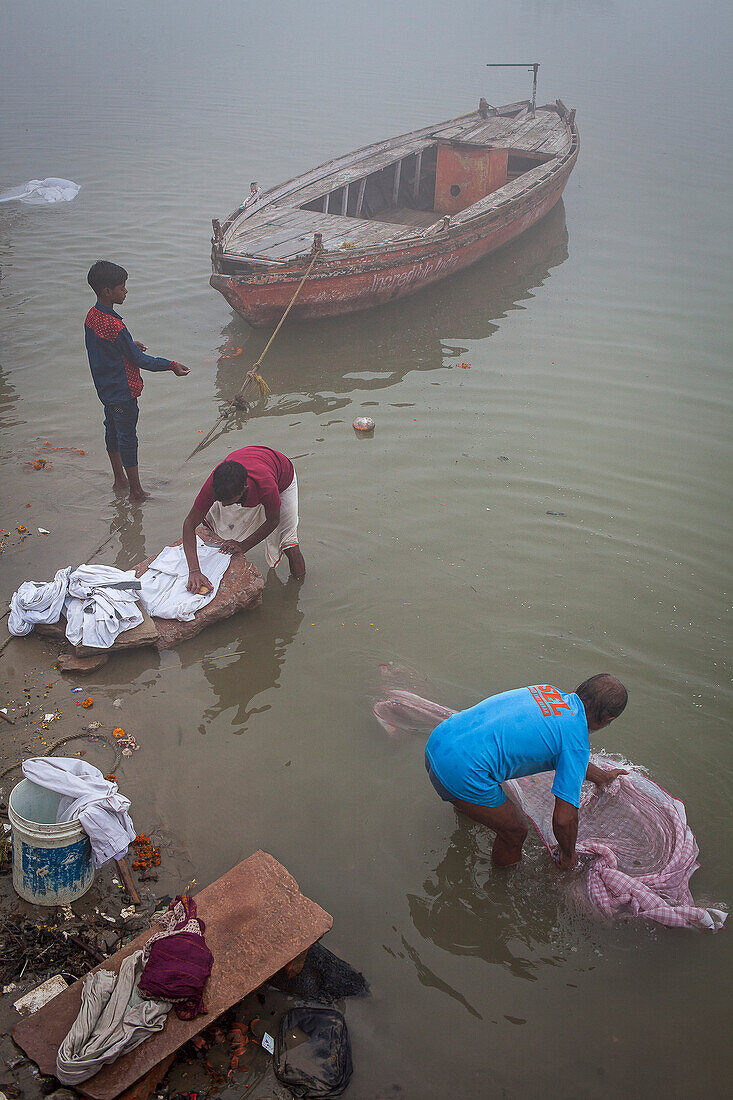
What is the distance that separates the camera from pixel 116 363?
18.2 feet

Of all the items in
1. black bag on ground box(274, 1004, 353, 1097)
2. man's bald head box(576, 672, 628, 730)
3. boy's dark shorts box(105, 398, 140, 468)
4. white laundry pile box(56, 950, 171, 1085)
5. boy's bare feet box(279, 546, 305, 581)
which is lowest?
black bag on ground box(274, 1004, 353, 1097)

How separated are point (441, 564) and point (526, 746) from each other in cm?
276

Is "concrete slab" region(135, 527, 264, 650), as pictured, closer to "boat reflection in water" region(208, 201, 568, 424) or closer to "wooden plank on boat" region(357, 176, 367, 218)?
"boat reflection in water" region(208, 201, 568, 424)

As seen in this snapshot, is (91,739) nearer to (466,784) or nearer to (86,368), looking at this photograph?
(466,784)

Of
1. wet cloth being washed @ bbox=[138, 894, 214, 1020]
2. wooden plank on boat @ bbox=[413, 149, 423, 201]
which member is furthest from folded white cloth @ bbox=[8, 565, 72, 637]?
wooden plank on boat @ bbox=[413, 149, 423, 201]

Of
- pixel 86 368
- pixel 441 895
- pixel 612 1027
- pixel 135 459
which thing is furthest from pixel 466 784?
pixel 86 368

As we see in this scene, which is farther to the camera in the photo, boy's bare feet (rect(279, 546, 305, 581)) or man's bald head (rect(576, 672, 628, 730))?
boy's bare feet (rect(279, 546, 305, 581))

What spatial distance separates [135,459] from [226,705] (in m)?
2.57

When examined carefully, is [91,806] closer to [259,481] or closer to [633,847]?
[259,481]

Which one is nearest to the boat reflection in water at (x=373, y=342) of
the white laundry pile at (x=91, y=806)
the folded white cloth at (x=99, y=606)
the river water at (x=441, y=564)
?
the river water at (x=441, y=564)

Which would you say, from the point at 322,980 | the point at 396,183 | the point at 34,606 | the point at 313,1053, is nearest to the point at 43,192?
the point at 396,183

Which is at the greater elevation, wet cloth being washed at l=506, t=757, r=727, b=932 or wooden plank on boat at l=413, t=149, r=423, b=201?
wooden plank on boat at l=413, t=149, r=423, b=201

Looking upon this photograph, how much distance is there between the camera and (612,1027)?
320cm

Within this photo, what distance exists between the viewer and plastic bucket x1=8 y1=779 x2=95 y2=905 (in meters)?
3.09
